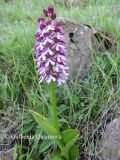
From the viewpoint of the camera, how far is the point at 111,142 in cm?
201

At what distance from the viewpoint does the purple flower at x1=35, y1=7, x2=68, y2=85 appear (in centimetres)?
166

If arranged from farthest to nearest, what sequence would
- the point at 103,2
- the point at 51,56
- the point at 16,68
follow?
the point at 103,2, the point at 16,68, the point at 51,56

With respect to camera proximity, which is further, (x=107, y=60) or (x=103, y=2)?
(x=103, y=2)

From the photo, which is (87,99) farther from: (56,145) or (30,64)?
(30,64)

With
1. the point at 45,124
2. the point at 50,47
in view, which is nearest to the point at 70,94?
the point at 45,124

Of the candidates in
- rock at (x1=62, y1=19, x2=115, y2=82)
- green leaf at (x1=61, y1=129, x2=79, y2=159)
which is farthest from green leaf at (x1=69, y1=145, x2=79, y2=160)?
rock at (x1=62, y1=19, x2=115, y2=82)

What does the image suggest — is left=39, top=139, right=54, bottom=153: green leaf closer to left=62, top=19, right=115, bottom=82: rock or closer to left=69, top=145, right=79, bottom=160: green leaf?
left=69, top=145, right=79, bottom=160: green leaf

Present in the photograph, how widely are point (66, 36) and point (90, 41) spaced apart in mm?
193

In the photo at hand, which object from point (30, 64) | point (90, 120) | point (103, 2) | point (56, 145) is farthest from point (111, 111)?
point (103, 2)

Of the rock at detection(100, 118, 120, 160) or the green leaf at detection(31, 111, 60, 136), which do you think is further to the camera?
the rock at detection(100, 118, 120, 160)

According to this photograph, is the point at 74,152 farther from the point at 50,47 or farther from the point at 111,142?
the point at 50,47

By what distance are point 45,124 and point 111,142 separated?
0.47 metres

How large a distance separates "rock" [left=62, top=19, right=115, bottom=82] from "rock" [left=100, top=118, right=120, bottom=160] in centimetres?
55

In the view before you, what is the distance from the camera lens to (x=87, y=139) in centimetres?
212
